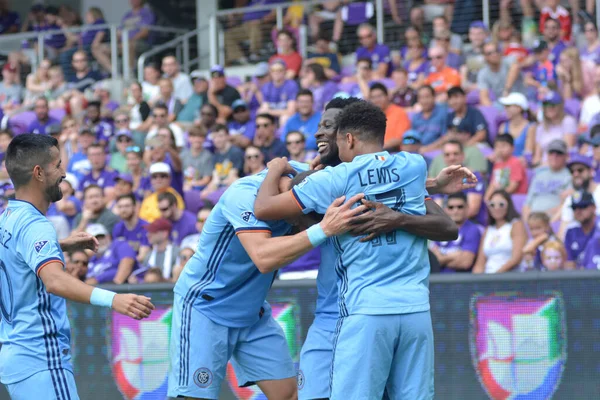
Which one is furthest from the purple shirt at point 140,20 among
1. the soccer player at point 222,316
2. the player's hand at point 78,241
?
the soccer player at point 222,316

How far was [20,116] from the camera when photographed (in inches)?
627

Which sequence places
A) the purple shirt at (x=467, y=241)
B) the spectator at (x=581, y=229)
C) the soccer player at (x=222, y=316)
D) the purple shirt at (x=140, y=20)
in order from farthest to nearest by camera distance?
the purple shirt at (x=140, y=20) < the purple shirt at (x=467, y=241) < the spectator at (x=581, y=229) < the soccer player at (x=222, y=316)

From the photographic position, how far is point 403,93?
12664 millimetres

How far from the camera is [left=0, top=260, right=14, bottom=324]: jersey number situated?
502cm

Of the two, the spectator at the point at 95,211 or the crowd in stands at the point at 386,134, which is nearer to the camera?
the crowd in stands at the point at 386,134

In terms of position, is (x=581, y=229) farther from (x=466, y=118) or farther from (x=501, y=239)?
(x=466, y=118)

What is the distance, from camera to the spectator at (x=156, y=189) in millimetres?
11500

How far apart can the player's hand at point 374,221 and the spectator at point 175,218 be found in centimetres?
598

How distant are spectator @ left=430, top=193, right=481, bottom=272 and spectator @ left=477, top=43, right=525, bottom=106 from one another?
322cm

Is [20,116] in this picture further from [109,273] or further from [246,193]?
[246,193]

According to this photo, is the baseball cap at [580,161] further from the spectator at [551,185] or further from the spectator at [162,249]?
the spectator at [162,249]

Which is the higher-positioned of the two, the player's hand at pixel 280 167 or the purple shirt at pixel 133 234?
the player's hand at pixel 280 167

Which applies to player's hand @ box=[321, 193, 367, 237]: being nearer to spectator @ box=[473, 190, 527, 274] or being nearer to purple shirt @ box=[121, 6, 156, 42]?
spectator @ box=[473, 190, 527, 274]

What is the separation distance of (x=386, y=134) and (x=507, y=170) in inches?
64.3
